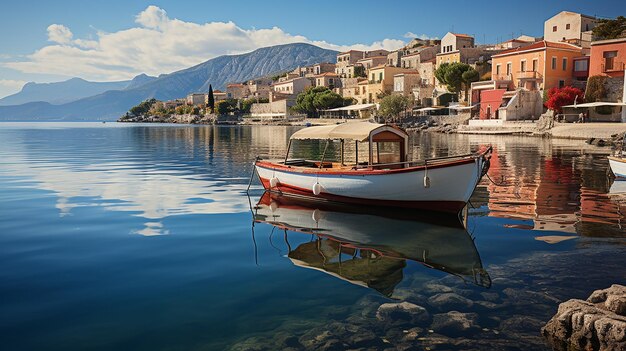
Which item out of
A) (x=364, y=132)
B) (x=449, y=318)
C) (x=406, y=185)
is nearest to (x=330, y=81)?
(x=364, y=132)

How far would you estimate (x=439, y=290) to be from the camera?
24.5 ft

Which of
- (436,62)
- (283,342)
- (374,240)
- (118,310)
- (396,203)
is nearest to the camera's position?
(283,342)

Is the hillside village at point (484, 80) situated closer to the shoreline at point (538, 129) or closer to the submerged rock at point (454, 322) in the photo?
the shoreline at point (538, 129)

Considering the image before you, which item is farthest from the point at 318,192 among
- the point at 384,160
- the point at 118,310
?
the point at 118,310

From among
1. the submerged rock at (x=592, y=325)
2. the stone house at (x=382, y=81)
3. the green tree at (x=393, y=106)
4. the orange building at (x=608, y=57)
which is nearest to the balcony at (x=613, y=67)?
the orange building at (x=608, y=57)

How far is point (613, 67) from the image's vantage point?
51844mm

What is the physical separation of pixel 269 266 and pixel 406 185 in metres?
5.27

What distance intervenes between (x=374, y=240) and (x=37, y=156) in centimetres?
2904

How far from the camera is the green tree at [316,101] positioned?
95.5 meters

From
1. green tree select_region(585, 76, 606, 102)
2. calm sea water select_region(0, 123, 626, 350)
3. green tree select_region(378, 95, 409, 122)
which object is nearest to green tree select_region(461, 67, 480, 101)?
green tree select_region(378, 95, 409, 122)

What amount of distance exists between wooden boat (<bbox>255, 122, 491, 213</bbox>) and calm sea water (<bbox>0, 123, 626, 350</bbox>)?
2.08ft

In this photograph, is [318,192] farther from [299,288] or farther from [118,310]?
[118,310]

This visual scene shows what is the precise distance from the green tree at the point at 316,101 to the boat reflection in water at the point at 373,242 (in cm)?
8165

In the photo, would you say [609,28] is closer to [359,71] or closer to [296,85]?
[359,71]
